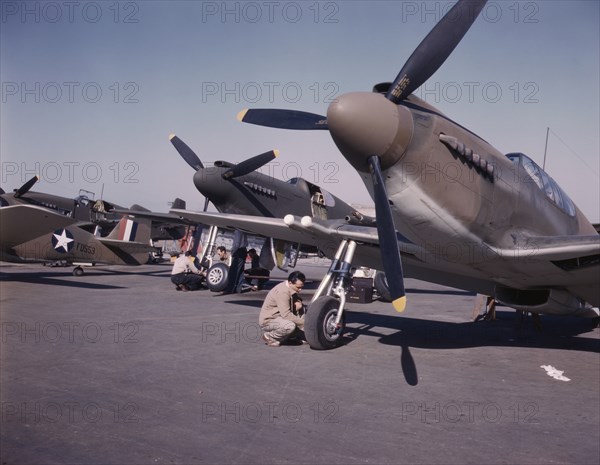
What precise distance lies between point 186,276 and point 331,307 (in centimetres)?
895

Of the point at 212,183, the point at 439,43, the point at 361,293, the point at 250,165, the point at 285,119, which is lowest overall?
the point at 361,293

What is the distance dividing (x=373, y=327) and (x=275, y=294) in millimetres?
2744

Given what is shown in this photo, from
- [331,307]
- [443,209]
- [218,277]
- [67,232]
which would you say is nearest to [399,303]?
[443,209]

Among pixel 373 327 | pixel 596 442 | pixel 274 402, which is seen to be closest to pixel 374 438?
pixel 274 402

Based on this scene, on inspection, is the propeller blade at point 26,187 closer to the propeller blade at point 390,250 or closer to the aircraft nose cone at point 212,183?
the aircraft nose cone at point 212,183

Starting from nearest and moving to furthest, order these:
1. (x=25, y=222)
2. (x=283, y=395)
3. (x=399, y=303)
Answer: (x=283, y=395) → (x=399, y=303) → (x=25, y=222)

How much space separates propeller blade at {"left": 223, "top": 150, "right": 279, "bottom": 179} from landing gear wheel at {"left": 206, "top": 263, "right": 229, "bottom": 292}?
9.07ft

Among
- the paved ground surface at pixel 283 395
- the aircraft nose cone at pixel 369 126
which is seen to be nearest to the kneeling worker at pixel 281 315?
the paved ground surface at pixel 283 395

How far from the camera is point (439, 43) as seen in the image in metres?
5.56

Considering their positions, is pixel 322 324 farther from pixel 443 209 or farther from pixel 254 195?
pixel 254 195

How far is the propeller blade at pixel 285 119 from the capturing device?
6.53 m

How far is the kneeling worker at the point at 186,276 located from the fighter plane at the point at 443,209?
819 cm

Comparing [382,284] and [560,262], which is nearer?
[560,262]

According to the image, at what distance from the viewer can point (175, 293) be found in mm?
14625
